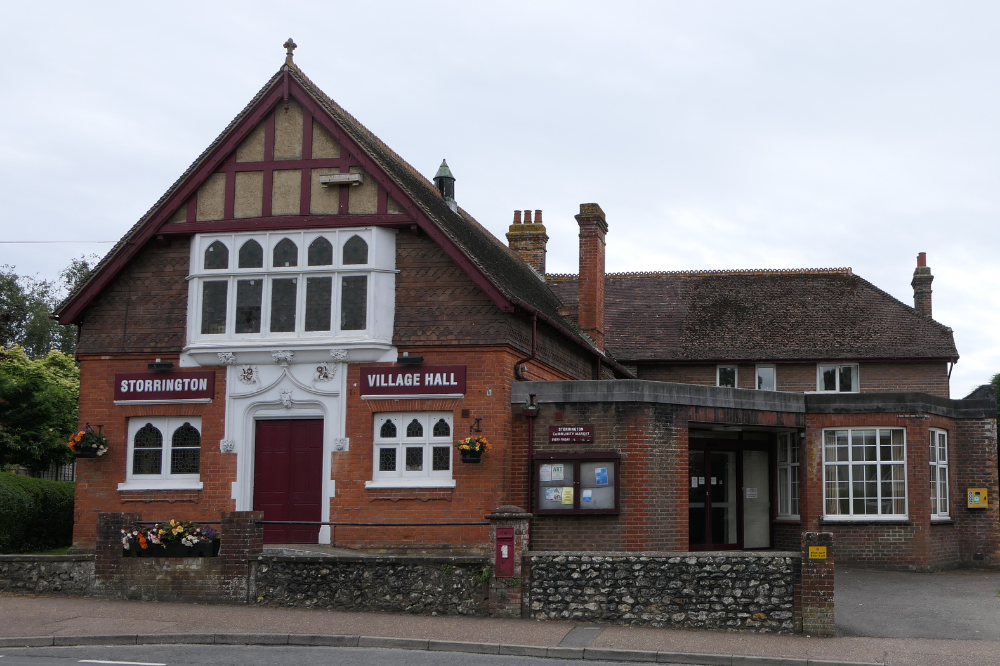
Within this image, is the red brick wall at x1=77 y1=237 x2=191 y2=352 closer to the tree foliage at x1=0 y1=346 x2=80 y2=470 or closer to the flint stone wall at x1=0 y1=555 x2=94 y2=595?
the flint stone wall at x1=0 y1=555 x2=94 y2=595

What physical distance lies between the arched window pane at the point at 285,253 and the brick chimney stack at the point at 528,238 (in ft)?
50.1

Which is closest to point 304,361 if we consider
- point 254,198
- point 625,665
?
point 254,198

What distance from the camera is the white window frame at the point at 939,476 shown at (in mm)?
22703

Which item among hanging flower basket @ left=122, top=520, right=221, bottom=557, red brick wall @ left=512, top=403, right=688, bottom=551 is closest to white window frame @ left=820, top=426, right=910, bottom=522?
red brick wall @ left=512, top=403, right=688, bottom=551

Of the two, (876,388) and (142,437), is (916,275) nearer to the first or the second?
(876,388)

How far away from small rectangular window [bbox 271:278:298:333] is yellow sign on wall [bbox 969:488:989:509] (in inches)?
581

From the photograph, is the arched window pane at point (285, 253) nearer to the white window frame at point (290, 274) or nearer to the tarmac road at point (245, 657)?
the white window frame at point (290, 274)

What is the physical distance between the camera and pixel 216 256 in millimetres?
20391

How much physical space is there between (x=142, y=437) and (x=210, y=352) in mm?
2161

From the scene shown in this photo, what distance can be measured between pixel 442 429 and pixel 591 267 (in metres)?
8.27

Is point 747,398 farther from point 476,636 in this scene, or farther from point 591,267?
point 476,636

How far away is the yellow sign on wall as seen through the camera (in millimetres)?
23281

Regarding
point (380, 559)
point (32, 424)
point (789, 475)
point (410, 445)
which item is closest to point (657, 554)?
point (380, 559)

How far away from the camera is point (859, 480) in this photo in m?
22.4
